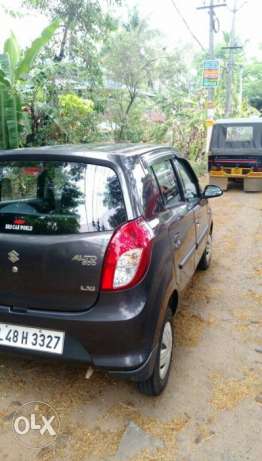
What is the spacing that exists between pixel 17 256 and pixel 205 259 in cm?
307

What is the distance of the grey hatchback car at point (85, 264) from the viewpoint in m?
2.17

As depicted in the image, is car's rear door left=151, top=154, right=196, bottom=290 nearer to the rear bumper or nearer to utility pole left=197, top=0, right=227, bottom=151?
the rear bumper

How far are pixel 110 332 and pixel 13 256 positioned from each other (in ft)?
2.44

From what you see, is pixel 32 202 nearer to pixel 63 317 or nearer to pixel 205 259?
pixel 63 317

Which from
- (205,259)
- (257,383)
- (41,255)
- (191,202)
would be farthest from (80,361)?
(205,259)

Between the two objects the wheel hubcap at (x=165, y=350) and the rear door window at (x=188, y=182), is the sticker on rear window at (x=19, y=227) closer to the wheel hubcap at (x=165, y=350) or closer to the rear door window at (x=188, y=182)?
the wheel hubcap at (x=165, y=350)

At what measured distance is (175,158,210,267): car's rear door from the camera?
377 centimetres

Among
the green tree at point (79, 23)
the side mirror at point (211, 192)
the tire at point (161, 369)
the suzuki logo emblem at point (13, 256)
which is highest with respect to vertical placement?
the green tree at point (79, 23)

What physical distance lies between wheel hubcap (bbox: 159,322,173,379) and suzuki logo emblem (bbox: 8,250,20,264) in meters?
1.12

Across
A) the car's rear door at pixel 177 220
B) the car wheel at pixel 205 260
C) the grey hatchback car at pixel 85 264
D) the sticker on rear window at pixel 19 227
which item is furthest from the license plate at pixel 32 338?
the car wheel at pixel 205 260

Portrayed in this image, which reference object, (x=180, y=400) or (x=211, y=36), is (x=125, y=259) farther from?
(x=211, y=36)

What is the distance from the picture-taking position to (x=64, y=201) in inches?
93.0

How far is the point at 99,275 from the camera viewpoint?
215cm

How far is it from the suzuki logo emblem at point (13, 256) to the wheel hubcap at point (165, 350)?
1.12 metres
